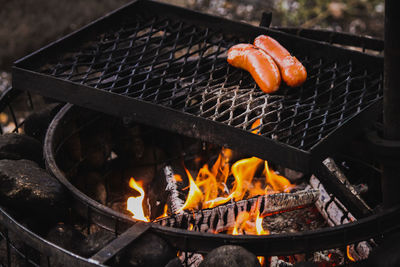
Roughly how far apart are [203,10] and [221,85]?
16.0 ft

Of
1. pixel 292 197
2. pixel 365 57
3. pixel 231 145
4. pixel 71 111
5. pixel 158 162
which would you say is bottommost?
pixel 158 162

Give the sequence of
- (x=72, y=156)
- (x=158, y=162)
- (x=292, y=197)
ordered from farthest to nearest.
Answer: (x=158, y=162), (x=72, y=156), (x=292, y=197)

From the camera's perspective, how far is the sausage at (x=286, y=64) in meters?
2.42

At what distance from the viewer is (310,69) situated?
2637mm

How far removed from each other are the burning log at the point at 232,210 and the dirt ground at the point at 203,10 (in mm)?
4237

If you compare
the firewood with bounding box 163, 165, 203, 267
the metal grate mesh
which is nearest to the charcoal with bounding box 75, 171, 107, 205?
the firewood with bounding box 163, 165, 203, 267

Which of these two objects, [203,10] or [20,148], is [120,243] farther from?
[203,10]

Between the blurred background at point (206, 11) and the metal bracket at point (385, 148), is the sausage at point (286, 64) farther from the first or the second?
the blurred background at point (206, 11)

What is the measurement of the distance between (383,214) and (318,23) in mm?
5086

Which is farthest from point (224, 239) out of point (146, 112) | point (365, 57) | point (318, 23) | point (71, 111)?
point (318, 23)

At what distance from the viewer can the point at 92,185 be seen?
3301 millimetres

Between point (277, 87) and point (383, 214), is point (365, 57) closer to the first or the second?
point (277, 87)

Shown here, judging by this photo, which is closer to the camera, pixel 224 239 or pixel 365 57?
pixel 224 239

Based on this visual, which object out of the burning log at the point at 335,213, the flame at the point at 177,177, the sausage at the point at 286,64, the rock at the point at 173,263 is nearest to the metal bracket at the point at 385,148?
the sausage at the point at 286,64
